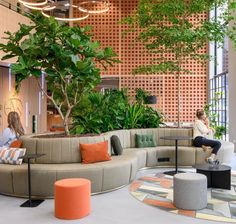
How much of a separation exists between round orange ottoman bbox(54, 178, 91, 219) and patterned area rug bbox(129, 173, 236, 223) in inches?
41.0

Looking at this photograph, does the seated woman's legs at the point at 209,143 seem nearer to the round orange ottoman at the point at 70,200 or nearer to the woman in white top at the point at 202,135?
the woman in white top at the point at 202,135

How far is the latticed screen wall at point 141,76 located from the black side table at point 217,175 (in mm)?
7813

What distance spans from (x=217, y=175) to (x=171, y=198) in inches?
39.9

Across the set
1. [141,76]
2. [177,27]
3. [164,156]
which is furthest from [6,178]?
[141,76]

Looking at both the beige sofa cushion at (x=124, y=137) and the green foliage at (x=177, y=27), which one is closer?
the beige sofa cushion at (x=124, y=137)

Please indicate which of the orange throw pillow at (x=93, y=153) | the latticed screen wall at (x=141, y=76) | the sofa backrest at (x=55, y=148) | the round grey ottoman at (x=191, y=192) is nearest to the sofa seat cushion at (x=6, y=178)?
the sofa backrest at (x=55, y=148)

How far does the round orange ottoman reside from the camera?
12.7ft

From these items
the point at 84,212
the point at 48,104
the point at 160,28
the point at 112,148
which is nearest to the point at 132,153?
the point at 112,148

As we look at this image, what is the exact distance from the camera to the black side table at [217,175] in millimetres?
5105

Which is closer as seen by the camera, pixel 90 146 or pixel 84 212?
pixel 84 212

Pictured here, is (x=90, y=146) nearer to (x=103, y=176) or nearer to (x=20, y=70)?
(x=103, y=176)

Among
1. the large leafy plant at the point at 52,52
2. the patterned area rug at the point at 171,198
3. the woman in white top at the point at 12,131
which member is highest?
the large leafy plant at the point at 52,52

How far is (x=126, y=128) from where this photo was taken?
24.8ft

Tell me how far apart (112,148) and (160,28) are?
384 centimetres
